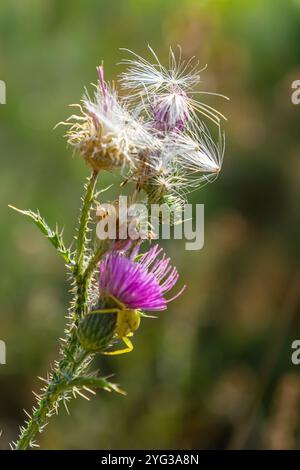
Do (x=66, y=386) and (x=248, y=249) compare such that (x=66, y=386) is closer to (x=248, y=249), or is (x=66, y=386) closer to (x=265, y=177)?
(x=248, y=249)

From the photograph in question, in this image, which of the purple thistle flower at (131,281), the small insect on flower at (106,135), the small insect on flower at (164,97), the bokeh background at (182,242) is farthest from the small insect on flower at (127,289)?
the bokeh background at (182,242)

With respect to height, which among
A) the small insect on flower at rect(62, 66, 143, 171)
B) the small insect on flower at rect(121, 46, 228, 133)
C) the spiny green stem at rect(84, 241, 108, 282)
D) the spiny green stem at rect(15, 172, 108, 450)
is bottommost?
the spiny green stem at rect(15, 172, 108, 450)

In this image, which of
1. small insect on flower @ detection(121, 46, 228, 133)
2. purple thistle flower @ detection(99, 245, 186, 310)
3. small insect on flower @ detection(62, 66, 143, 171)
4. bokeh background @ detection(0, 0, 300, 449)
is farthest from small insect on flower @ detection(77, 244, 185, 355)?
bokeh background @ detection(0, 0, 300, 449)

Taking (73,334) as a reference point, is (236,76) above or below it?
above

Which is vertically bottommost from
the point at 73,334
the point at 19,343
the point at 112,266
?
the point at 19,343

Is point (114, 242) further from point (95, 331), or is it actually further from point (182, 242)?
point (182, 242)

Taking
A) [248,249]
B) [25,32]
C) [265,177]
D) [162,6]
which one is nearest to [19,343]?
[248,249]

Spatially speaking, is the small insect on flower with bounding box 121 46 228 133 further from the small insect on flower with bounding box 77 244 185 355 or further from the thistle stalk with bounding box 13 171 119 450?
the small insect on flower with bounding box 77 244 185 355
